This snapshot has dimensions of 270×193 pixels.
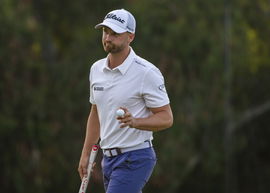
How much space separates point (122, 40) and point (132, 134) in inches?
29.0

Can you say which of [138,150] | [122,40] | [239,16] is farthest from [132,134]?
[239,16]

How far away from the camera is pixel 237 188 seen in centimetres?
2333

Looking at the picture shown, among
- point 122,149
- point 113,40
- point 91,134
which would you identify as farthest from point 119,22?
point 91,134

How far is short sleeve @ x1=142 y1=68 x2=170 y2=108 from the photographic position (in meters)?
5.76

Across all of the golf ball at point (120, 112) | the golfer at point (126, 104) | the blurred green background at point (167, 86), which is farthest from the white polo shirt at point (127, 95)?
the blurred green background at point (167, 86)

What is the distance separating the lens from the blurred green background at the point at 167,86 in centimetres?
2077

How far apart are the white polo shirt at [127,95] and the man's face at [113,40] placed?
12 centimetres

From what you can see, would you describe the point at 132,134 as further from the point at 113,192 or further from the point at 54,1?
the point at 54,1

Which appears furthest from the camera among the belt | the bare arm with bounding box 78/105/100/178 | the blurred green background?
the blurred green background

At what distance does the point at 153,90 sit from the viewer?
18.9 ft

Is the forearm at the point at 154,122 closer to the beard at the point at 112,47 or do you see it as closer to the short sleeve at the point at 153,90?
the short sleeve at the point at 153,90

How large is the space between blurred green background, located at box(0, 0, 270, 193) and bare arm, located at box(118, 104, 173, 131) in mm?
14699

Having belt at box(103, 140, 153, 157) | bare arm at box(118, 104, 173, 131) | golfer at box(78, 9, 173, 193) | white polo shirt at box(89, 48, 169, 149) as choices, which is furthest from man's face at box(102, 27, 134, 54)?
belt at box(103, 140, 153, 157)

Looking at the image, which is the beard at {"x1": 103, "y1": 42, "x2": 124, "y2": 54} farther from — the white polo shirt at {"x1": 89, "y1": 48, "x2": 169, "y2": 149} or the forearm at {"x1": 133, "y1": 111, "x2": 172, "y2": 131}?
the forearm at {"x1": 133, "y1": 111, "x2": 172, "y2": 131}
